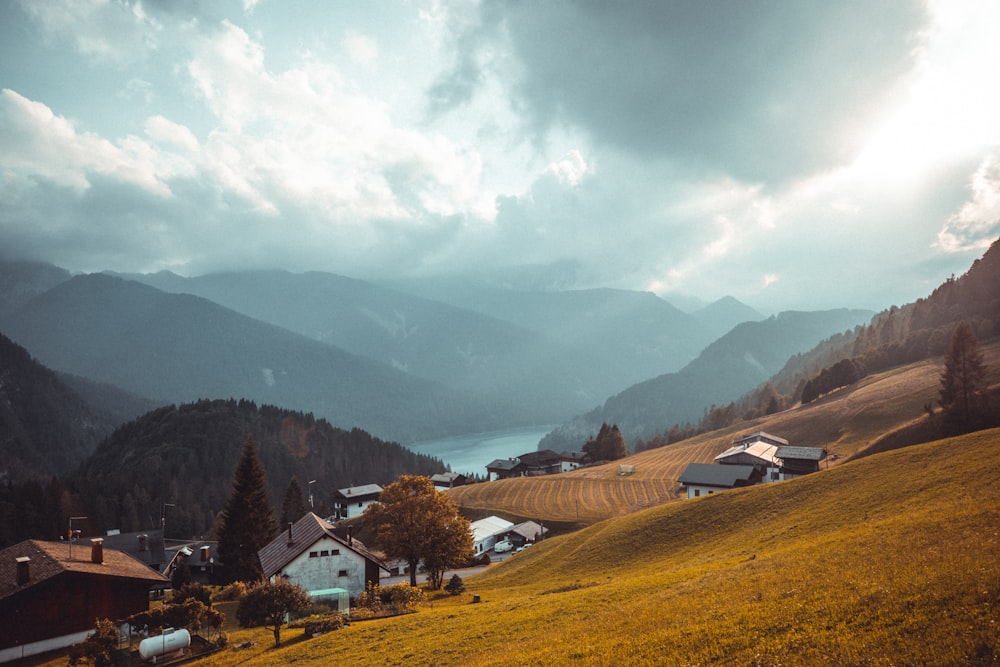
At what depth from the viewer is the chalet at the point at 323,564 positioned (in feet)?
159

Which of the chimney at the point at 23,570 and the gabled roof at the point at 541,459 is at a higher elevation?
the chimney at the point at 23,570

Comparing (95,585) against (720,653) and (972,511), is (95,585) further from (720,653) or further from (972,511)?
(972,511)

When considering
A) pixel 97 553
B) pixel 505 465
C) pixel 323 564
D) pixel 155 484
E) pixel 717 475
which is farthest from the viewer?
pixel 155 484

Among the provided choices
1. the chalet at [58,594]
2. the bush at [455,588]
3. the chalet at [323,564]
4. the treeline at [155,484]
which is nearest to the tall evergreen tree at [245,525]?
the chalet at [323,564]

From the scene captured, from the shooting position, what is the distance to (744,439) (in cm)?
10969

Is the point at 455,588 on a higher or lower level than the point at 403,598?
lower

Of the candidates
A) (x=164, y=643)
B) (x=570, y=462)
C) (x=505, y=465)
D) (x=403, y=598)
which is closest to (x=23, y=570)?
(x=164, y=643)

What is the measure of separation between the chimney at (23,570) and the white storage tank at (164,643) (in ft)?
45.7

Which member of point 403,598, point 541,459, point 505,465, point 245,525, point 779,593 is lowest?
point 403,598

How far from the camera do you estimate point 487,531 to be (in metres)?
83.7

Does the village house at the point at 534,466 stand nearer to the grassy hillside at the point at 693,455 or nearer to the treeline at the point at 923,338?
the grassy hillside at the point at 693,455

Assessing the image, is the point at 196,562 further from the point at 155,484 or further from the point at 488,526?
the point at 155,484

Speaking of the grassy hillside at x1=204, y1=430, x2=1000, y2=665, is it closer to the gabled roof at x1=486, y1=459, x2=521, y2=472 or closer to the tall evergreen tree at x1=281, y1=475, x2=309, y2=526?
the tall evergreen tree at x1=281, y1=475, x2=309, y2=526

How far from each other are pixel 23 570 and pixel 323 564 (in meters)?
22.5
